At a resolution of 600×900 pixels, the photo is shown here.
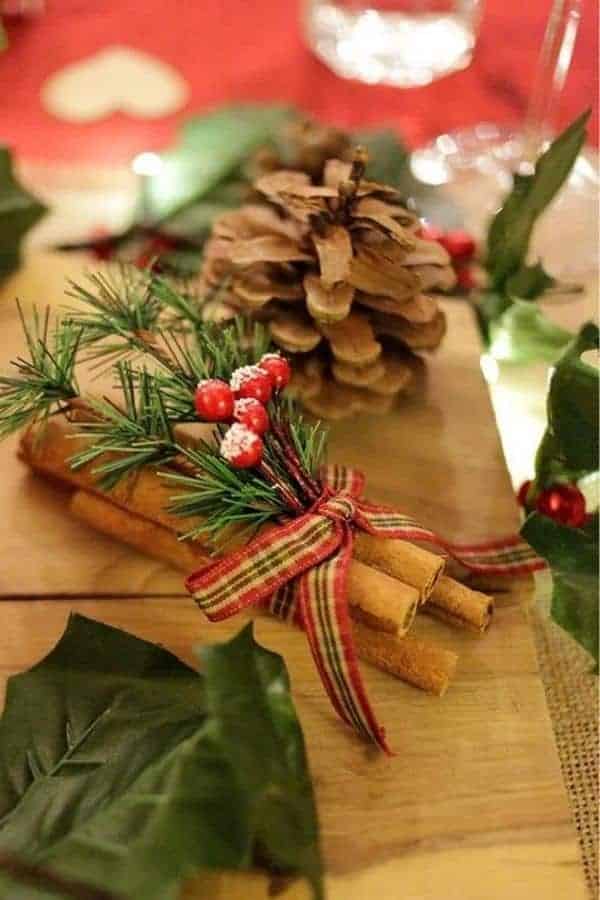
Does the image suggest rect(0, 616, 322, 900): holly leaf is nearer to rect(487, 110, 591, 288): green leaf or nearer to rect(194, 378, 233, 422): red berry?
rect(194, 378, 233, 422): red berry

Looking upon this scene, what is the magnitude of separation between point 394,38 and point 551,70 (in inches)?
9.2

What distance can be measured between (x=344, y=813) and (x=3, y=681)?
184 mm

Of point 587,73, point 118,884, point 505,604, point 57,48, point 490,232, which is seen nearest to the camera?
point 118,884

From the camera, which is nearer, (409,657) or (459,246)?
(409,657)

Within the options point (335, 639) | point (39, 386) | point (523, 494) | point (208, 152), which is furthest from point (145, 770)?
point (208, 152)

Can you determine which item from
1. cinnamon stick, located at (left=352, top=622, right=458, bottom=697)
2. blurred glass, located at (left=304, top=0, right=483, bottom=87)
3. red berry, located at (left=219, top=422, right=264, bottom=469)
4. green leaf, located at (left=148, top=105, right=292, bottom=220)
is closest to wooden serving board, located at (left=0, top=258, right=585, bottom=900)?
cinnamon stick, located at (left=352, top=622, right=458, bottom=697)

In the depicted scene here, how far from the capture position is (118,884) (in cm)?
41

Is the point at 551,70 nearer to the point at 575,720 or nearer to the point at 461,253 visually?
the point at 461,253

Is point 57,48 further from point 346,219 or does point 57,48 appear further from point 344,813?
point 344,813

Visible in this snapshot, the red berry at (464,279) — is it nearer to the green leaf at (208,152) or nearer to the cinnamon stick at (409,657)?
the green leaf at (208,152)

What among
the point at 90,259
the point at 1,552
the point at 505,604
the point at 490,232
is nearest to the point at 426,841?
the point at 505,604

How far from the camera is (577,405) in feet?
1.90

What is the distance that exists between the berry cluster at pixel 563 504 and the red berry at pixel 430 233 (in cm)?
18

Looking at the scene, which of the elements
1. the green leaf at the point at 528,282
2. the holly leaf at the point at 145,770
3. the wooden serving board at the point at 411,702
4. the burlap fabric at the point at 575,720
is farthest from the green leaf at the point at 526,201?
the holly leaf at the point at 145,770
